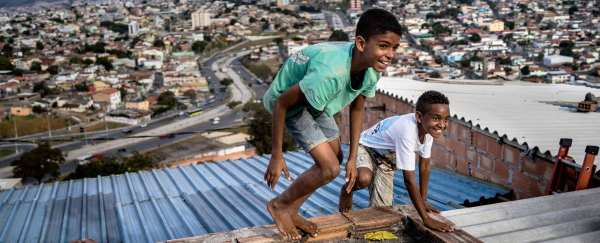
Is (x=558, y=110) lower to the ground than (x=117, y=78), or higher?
higher

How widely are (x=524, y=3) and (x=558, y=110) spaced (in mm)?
85684

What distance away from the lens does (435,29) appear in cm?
6500

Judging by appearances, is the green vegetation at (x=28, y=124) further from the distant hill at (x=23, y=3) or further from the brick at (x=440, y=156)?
the distant hill at (x=23, y=3)

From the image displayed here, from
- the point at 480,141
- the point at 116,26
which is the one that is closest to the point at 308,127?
the point at 480,141

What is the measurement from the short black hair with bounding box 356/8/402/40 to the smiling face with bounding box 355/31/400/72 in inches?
0.6

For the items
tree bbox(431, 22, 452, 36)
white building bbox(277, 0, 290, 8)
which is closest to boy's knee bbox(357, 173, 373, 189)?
tree bbox(431, 22, 452, 36)

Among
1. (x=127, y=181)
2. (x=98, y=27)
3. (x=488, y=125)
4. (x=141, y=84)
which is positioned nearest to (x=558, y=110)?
(x=488, y=125)

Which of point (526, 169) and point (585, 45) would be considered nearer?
point (526, 169)

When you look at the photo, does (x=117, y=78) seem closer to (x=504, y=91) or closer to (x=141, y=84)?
(x=141, y=84)

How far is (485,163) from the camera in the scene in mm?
4336

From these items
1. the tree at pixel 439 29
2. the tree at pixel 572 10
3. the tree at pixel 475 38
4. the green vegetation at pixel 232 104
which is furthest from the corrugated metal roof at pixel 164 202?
the tree at pixel 572 10

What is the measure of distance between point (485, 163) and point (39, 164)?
19202 millimetres

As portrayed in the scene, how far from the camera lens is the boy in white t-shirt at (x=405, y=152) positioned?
2510 millimetres

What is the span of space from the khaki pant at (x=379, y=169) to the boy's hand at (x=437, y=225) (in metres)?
0.40
